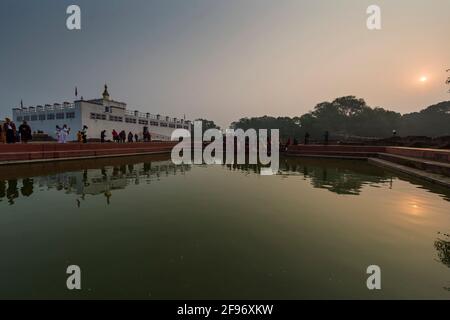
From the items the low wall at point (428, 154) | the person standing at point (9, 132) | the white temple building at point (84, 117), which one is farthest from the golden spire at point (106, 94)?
the low wall at point (428, 154)

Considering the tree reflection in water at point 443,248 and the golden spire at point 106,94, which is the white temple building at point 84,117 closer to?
the golden spire at point 106,94

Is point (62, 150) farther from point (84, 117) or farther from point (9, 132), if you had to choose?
point (84, 117)

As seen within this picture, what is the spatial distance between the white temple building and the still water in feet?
113

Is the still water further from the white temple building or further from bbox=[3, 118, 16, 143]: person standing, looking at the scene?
the white temple building

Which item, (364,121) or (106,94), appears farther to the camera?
(364,121)

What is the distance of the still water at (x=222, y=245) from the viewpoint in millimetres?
2303

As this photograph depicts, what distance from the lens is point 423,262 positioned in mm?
2811

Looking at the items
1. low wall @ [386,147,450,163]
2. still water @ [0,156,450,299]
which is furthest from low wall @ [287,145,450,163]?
still water @ [0,156,450,299]

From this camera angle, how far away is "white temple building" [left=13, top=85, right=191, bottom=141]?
117 feet

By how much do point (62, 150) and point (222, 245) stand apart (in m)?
15.1

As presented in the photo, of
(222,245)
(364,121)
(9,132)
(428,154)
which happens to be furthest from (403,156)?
(364,121)

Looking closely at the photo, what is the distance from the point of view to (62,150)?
14320 mm
